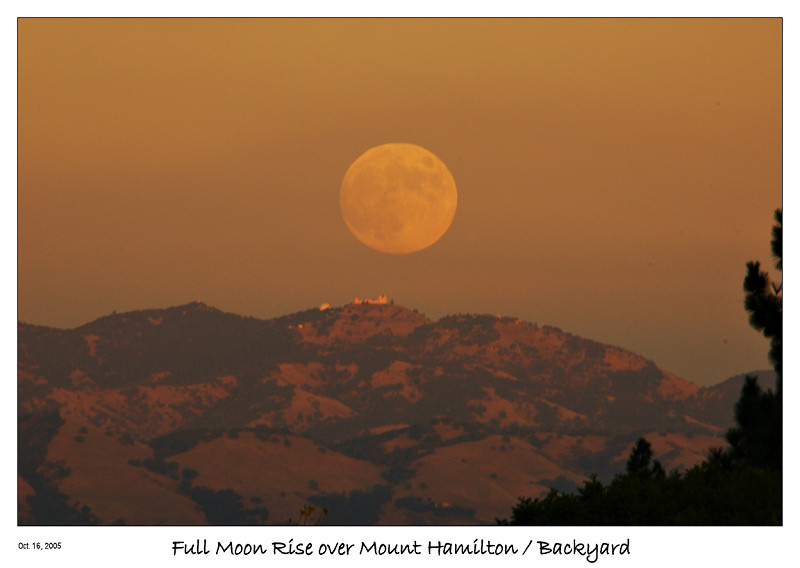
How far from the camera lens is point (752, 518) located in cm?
2342

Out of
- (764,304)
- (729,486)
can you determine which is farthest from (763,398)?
(729,486)

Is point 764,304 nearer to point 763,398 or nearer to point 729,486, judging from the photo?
point 763,398

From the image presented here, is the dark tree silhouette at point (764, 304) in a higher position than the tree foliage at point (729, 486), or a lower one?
higher

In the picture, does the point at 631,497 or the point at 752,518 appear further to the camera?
the point at 631,497

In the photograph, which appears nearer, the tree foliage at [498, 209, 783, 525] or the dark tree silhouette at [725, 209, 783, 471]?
the tree foliage at [498, 209, 783, 525]

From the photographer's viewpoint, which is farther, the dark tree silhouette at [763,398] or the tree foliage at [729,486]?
the dark tree silhouette at [763,398]

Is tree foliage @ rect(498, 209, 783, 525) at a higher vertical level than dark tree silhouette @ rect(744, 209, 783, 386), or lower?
lower

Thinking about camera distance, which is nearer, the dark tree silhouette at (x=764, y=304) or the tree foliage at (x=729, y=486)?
the tree foliage at (x=729, y=486)
